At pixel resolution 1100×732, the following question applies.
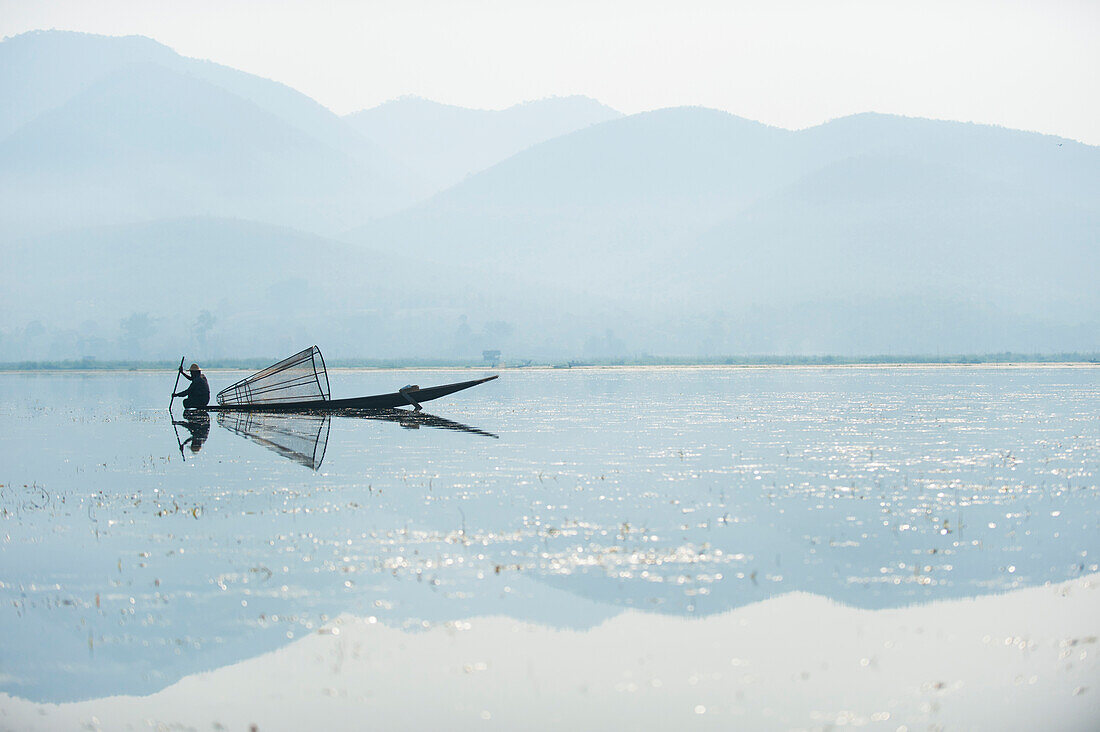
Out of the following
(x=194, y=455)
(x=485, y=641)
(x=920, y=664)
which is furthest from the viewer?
(x=194, y=455)

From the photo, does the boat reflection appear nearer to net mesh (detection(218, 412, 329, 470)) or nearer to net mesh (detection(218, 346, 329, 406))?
net mesh (detection(218, 412, 329, 470))

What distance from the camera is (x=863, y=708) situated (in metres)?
13.9

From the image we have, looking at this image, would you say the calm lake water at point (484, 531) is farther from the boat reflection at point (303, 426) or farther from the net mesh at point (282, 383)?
the net mesh at point (282, 383)

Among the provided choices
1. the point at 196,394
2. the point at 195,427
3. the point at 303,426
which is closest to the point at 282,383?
the point at 196,394

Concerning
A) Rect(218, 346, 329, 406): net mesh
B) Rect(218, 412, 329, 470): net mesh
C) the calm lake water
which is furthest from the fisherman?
the calm lake water

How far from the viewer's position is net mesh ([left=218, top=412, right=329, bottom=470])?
43.4m

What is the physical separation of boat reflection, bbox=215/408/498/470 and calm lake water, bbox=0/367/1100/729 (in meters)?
0.64

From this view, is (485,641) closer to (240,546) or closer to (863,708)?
(863,708)

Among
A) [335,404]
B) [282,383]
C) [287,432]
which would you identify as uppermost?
[282,383]

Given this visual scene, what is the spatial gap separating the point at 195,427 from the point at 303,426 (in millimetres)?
5506

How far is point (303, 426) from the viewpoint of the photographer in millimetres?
60000

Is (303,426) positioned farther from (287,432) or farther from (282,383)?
(282,383)

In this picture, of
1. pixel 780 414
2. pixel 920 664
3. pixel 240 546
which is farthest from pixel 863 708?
pixel 780 414

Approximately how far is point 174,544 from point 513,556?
7502 mm
